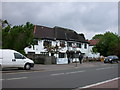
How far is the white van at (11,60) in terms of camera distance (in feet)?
73.0

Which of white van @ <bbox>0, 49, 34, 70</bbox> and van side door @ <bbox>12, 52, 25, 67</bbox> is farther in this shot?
van side door @ <bbox>12, 52, 25, 67</bbox>

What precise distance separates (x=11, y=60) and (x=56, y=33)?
38.5 m

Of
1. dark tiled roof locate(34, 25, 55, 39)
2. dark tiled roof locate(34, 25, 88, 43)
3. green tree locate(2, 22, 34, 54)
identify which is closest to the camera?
green tree locate(2, 22, 34, 54)

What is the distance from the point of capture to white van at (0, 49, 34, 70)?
22.2 metres

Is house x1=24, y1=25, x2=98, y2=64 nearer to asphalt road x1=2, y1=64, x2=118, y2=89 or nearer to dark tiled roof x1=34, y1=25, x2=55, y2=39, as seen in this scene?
dark tiled roof x1=34, y1=25, x2=55, y2=39

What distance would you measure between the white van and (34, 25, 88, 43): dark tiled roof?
3059cm

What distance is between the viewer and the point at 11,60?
22656 millimetres

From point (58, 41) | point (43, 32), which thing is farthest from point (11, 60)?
point (58, 41)

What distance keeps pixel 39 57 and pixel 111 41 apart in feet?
156

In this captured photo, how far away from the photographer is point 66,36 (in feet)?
207

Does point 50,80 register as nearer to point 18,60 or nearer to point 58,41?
point 18,60

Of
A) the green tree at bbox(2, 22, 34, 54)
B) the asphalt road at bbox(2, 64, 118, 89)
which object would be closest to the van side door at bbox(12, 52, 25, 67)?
the asphalt road at bbox(2, 64, 118, 89)

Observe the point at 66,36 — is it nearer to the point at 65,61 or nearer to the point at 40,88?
the point at 65,61

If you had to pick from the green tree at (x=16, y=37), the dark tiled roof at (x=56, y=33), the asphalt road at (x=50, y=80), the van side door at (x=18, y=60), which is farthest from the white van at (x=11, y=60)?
the dark tiled roof at (x=56, y=33)
